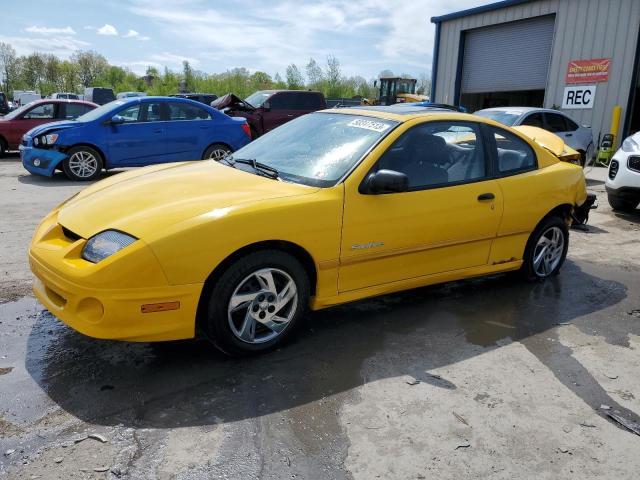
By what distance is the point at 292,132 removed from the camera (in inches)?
168

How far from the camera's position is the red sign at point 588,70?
1516 cm

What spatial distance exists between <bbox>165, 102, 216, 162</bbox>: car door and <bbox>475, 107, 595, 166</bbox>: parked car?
17.3 ft

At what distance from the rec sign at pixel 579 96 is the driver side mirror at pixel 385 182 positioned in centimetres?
1474

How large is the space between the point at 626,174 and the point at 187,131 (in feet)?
24.3

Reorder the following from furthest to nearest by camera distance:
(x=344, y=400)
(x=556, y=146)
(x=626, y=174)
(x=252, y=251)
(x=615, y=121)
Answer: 1. (x=615, y=121)
2. (x=626, y=174)
3. (x=556, y=146)
4. (x=252, y=251)
5. (x=344, y=400)

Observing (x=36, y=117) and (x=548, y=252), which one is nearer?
(x=548, y=252)

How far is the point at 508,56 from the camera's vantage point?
18.3m

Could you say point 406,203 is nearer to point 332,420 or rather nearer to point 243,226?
point 243,226

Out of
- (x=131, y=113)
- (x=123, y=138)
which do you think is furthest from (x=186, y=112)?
(x=123, y=138)

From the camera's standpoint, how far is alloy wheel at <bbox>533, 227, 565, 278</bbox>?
15.9 ft

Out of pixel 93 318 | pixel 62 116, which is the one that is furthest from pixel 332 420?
pixel 62 116

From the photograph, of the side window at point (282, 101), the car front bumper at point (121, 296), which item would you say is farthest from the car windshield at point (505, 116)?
the car front bumper at point (121, 296)

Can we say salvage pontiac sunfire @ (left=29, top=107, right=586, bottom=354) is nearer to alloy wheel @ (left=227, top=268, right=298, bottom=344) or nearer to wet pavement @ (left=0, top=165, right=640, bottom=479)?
alloy wheel @ (left=227, top=268, right=298, bottom=344)

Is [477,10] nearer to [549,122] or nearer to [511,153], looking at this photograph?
[549,122]
